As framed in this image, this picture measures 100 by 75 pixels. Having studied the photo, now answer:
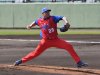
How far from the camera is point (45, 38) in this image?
42.2 feet

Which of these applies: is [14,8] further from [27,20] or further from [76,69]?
[76,69]

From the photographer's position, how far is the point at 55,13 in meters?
33.7

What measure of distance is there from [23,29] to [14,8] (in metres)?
1.90

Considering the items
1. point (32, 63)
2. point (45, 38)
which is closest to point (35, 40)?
point (32, 63)

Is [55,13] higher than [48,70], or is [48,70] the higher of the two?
[48,70]

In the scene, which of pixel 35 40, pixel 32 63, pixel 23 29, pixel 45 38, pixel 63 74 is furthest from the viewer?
pixel 23 29

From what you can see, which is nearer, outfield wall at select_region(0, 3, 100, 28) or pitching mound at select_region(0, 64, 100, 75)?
pitching mound at select_region(0, 64, 100, 75)

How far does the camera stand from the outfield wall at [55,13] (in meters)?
33.4

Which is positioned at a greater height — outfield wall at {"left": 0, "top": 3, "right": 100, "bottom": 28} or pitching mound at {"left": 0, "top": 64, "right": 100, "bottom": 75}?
pitching mound at {"left": 0, "top": 64, "right": 100, "bottom": 75}

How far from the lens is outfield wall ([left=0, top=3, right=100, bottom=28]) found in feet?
110

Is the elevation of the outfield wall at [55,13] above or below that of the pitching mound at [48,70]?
below

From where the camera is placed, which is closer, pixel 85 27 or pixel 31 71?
pixel 31 71

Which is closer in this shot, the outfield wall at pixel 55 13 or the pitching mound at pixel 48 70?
the pitching mound at pixel 48 70

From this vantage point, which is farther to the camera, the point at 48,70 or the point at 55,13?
the point at 55,13
